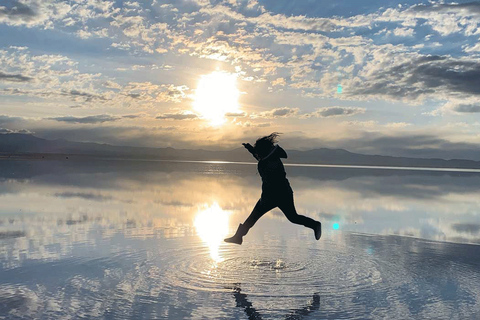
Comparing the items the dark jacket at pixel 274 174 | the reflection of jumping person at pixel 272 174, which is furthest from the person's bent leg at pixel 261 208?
the dark jacket at pixel 274 174

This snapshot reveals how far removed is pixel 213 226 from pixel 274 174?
14.9 ft

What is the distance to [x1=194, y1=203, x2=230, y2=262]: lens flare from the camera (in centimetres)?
1041

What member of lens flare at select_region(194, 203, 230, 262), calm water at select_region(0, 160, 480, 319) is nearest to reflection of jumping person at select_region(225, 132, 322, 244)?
calm water at select_region(0, 160, 480, 319)

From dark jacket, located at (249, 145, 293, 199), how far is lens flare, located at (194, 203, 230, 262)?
168 centimetres

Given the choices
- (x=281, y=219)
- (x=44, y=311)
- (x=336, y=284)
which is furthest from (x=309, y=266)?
(x=281, y=219)

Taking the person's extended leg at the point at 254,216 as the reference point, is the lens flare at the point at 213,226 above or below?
below

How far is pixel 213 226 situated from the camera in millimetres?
13289

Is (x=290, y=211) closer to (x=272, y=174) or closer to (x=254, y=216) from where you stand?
(x=254, y=216)

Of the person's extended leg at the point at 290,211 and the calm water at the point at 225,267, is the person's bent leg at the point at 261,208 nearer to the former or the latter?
the person's extended leg at the point at 290,211

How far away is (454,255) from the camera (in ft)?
33.7

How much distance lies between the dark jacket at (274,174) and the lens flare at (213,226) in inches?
66.0

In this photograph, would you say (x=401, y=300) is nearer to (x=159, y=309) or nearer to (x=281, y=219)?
(x=159, y=309)

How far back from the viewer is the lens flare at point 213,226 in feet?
34.2

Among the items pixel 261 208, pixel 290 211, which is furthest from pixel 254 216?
pixel 290 211
